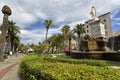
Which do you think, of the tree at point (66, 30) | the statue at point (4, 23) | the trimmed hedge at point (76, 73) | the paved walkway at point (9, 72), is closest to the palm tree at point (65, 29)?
the tree at point (66, 30)

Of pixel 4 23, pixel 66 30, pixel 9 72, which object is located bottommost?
pixel 9 72

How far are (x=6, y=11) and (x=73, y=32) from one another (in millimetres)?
40464

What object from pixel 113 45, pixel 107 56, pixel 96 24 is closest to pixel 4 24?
pixel 96 24

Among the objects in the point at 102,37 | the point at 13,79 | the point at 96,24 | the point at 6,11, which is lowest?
the point at 13,79

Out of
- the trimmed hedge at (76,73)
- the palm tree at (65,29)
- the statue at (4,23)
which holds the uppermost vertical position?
the palm tree at (65,29)

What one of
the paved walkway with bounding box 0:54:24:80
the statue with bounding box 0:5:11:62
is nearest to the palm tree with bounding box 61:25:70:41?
the statue with bounding box 0:5:11:62

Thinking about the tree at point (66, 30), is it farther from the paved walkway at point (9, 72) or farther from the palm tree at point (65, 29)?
the paved walkway at point (9, 72)

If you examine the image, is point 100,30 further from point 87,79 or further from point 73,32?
point 73,32

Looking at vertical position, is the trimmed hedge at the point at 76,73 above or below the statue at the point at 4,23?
below

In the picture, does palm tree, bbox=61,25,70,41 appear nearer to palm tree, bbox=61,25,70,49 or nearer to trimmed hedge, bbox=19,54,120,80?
palm tree, bbox=61,25,70,49

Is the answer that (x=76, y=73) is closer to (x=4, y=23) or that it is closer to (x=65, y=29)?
(x=4, y=23)

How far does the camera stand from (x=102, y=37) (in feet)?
85.3

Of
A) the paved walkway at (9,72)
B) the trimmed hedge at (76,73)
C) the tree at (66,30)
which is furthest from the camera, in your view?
the tree at (66,30)

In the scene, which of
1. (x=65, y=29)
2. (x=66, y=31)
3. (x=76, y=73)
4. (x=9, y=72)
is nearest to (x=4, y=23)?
(x=9, y=72)
